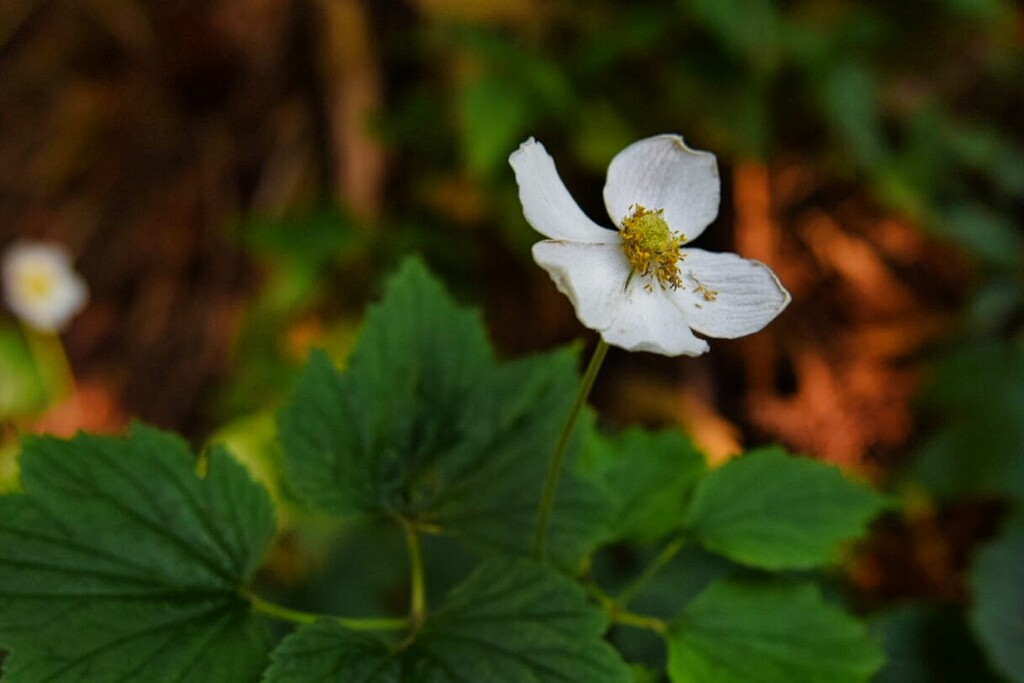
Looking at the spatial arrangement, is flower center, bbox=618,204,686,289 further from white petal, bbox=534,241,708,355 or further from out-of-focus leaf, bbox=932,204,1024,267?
out-of-focus leaf, bbox=932,204,1024,267

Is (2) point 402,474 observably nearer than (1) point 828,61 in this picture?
Yes

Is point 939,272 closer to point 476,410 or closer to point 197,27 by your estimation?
point 476,410

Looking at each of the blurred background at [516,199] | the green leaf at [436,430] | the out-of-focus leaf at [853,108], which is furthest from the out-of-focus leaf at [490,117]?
the green leaf at [436,430]

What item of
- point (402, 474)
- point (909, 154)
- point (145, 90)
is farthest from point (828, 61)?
point (145, 90)

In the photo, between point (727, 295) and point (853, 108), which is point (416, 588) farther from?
point (853, 108)

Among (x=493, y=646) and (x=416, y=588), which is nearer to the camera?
(x=493, y=646)

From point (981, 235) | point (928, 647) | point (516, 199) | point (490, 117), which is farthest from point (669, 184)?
point (981, 235)
